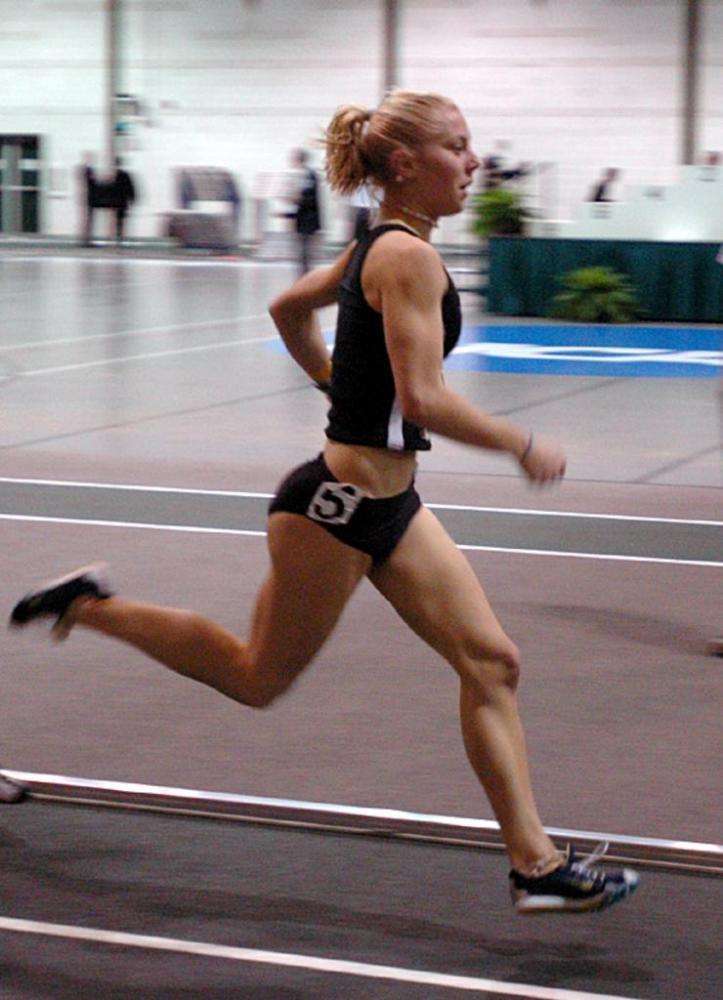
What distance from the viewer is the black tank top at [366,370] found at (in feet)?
12.5

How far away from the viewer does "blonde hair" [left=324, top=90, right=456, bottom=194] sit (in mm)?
3816

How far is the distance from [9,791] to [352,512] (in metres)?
1.45

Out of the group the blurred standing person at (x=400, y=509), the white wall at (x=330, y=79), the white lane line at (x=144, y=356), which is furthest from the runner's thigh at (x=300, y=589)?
the white wall at (x=330, y=79)

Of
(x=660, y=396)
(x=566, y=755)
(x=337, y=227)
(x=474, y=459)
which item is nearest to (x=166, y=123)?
(x=337, y=227)

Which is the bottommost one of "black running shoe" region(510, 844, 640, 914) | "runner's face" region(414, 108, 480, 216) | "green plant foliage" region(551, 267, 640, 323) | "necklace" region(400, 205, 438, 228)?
"green plant foliage" region(551, 267, 640, 323)

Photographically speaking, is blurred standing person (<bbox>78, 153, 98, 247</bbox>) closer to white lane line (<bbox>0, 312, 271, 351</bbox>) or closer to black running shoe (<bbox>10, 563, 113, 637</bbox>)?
white lane line (<bbox>0, 312, 271, 351</bbox>)

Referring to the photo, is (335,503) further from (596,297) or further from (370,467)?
(596,297)

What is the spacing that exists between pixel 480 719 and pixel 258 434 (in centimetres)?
861

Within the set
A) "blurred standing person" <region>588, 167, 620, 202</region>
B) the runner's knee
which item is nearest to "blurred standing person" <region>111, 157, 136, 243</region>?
"blurred standing person" <region>588, 167, 620, 202</region>

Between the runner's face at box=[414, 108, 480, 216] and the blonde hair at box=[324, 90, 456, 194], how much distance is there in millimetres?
21

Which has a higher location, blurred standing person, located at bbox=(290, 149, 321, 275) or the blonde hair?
the blonde hair

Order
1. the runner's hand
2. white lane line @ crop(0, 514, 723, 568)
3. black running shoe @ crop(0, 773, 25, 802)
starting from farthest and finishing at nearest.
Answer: white lane line @ crop(0, 514, 723, 568) → black running shoe @ crop(0, 773, 25, 802) → the runner's hand

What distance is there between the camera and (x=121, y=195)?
39.0m

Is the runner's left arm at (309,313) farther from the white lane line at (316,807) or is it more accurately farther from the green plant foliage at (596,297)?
the green plant foliage at (596,297)
